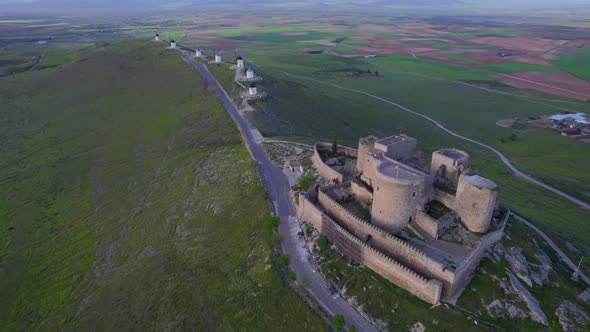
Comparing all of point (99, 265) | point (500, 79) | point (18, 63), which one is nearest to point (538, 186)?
point (99, 265)

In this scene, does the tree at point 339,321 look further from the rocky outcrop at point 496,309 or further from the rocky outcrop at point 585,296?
the rocky outcrop at point 585,296

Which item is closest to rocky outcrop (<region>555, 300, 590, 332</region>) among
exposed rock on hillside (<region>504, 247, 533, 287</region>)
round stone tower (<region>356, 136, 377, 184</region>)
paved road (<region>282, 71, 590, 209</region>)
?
exposed rock on hillside (<region>504, 247, 533, 287</region>)

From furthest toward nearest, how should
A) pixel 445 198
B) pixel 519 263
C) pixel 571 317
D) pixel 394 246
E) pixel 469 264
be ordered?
pixel 445 198
pixel 394 246
pixel 519 263
pixel 469 264
pixel 571 317

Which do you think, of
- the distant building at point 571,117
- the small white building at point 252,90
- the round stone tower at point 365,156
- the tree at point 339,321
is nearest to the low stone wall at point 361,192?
the round stone tower at point 365,156

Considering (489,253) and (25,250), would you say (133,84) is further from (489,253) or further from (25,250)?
(489,253)

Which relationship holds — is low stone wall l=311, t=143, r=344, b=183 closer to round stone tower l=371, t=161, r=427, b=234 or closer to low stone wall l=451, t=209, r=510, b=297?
round stone tower l=371, t=161, r=427, b=234

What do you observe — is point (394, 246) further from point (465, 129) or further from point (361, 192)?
point (465, 129)

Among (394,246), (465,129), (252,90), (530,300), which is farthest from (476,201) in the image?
(465,129)
